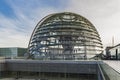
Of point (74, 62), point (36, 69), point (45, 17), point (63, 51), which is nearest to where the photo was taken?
point (74, 62)

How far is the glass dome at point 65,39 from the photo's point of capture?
59097 mm

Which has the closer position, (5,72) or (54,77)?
(54,77)

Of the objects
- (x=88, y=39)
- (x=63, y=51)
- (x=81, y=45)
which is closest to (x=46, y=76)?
(x=63, y=51)

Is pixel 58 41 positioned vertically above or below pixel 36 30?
below

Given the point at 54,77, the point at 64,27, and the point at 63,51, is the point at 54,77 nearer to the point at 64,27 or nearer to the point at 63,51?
the point at 63,51

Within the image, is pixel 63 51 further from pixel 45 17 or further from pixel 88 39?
pixel 45 17

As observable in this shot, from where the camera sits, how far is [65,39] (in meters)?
60.1

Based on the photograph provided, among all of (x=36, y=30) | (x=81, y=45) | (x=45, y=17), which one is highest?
(x=45, y=17)

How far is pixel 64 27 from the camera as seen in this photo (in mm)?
61625

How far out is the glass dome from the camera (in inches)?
2327

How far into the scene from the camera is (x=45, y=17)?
226 ft

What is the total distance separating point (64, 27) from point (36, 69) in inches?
936

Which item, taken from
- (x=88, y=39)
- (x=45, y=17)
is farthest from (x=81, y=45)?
(x=45, y=17)

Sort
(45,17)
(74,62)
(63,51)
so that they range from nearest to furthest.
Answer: (74,62) → (63,51) → (45,17)
